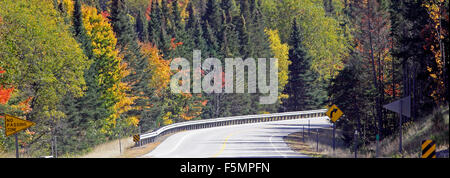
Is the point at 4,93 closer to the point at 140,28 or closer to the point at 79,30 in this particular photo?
the point at 79,30

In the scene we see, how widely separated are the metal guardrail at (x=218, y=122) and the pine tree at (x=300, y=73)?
16.3 feet

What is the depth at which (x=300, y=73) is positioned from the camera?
90375mm

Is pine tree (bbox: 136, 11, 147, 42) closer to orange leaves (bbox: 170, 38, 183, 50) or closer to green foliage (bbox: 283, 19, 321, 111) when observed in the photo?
orange leaves (bbox: 170, 38, 183, 50)

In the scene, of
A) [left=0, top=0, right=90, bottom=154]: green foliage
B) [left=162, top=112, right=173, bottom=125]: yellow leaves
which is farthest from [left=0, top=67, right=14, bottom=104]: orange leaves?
[left=162, top=112, right=173, bottom=125]: yellow leaves

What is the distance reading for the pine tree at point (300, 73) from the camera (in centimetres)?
8969

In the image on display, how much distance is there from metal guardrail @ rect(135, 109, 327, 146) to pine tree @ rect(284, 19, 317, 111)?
195 inches

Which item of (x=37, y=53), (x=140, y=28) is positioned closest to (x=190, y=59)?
(x=140, y=28)

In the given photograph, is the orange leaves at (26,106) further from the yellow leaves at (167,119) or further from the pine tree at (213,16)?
the pine tree at (213,16)

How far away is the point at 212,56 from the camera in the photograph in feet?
286

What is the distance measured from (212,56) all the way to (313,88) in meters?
16.3

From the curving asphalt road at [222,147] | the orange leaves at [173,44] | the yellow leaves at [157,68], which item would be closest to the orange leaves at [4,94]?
the curving asphalt road at [222,147]

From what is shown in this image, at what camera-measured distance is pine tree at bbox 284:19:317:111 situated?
89.7 metres
